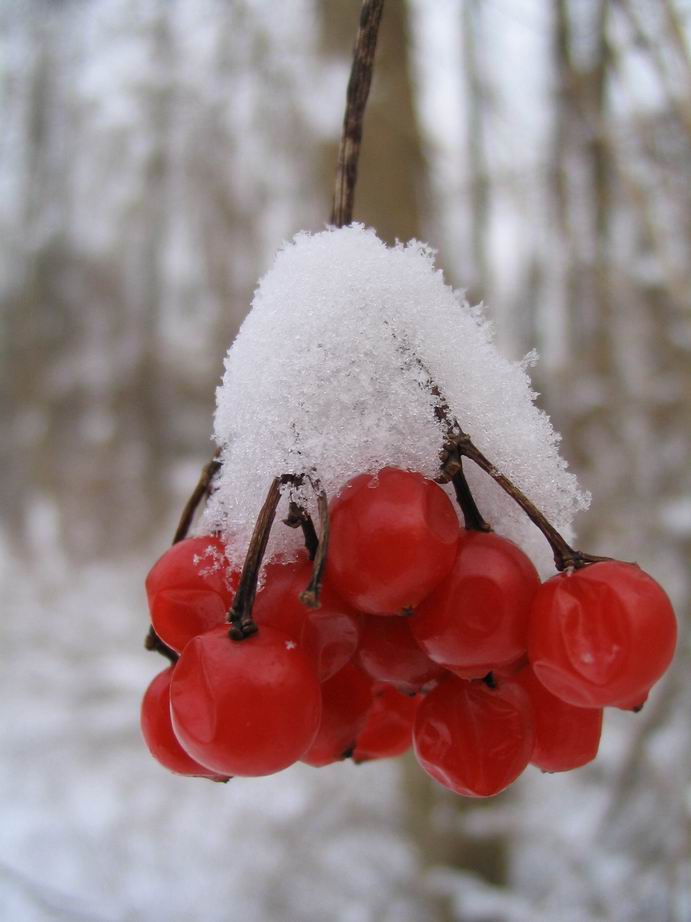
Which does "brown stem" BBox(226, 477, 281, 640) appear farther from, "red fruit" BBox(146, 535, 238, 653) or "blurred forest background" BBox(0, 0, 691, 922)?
"blurred forest background" BBox(0, 0, 691, 922)

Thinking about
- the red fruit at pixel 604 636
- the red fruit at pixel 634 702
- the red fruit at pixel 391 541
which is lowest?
the red fruit at pixel 634 702

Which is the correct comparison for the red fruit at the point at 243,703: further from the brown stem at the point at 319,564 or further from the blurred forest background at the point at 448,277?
the blurred forest background at the point at 448,277

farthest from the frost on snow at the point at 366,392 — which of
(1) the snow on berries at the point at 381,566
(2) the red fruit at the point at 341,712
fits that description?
(2) the red fruit at the point at 341,712

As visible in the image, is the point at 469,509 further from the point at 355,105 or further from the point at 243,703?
the point at 355,105

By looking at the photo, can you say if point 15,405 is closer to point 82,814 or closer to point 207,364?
point 207,364

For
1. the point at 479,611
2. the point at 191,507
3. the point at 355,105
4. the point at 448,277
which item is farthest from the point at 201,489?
the point at 448,277

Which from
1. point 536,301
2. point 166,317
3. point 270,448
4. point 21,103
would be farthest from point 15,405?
point 270,448
